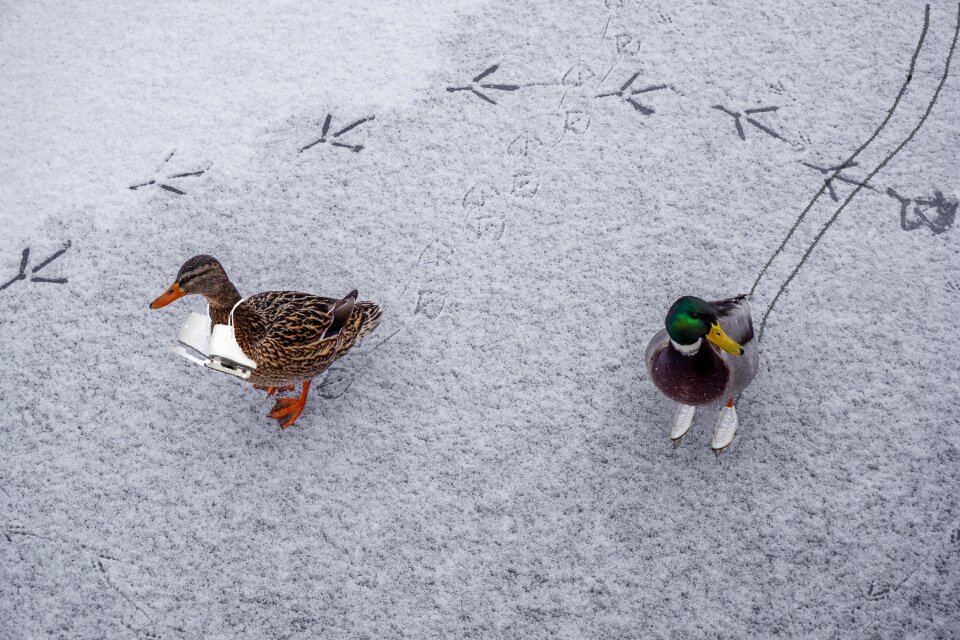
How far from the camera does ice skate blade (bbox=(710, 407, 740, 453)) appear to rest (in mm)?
1729

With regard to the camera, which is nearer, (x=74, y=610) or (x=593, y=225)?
(x=74, y=610)

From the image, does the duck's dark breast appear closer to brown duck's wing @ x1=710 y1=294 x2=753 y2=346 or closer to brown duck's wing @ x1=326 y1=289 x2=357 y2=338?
brown duck's wing @ x1=710 y1=294 x2=753 y2=346

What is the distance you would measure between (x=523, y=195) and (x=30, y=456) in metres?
1.63

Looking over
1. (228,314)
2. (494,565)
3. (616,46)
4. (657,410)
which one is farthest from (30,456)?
(616,46)

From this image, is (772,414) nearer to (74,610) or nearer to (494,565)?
(494,565)

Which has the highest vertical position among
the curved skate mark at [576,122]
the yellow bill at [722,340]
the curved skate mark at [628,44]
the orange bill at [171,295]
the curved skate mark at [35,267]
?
the curved skate mark at [628,44]

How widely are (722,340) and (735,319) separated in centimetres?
16

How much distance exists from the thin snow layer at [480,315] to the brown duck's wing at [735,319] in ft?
0.92

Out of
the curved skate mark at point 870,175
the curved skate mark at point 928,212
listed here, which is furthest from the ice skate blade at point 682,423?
the curved skate mark at point 928,212

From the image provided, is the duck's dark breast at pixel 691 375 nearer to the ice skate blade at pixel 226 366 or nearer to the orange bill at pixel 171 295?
the ice skate blade at pixel 226 366

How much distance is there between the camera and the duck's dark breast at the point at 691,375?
1.52 meters

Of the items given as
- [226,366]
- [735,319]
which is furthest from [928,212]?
[226,366]

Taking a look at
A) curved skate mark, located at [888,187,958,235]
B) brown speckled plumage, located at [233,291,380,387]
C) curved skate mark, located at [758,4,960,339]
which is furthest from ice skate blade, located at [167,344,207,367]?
curved skate mark, located at [888,187,958,235]

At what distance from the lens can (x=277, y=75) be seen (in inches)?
94.3
